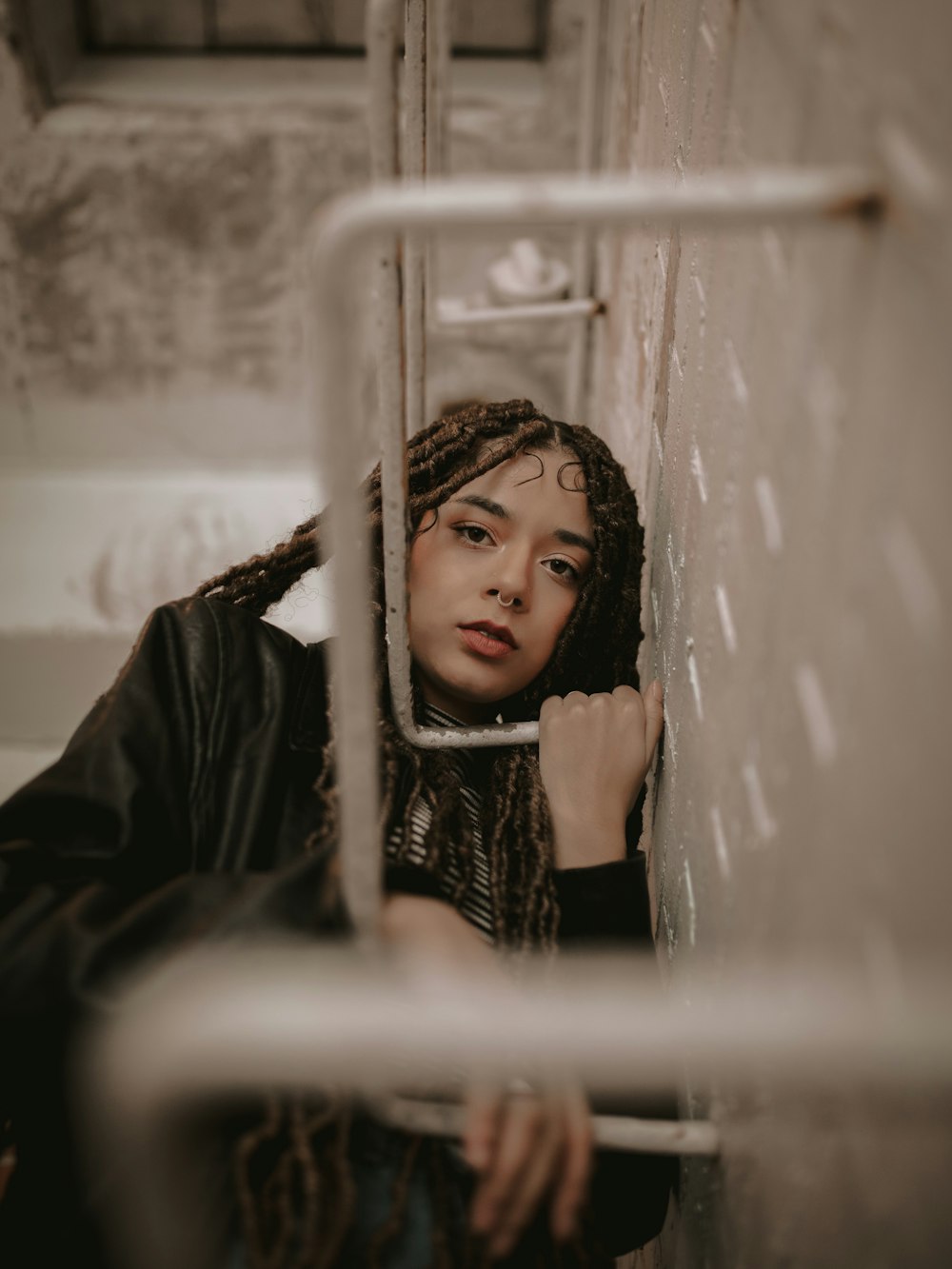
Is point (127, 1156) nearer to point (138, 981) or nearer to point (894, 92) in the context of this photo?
point (138, 981)

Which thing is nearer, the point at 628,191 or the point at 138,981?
the point at 628,191

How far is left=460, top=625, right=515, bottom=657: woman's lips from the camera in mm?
1065

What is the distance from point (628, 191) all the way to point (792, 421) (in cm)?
21

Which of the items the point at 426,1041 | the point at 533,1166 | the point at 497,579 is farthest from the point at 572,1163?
the point at 497,579

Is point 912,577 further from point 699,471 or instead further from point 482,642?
point 482,642

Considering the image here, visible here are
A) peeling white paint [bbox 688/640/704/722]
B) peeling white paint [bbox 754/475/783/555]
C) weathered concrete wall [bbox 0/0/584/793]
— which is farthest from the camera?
weathered concrete wall [bbox 0/0/584/793]

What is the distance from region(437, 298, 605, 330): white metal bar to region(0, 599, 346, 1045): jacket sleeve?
1.15m

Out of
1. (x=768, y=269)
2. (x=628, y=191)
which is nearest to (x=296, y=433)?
(x=768, y=269)

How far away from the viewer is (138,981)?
2.41ft

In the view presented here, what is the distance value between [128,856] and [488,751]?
0.38 metres

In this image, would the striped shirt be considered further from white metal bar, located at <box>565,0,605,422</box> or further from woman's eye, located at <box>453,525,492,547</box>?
white metal bar, located at <box>565,0,605,422</box>

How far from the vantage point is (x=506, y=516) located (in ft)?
3.67

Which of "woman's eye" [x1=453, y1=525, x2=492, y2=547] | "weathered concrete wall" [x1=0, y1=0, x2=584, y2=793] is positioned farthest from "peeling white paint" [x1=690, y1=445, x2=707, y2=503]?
"weathered concrete wall" [x1=0, y1=0, x2=584, y2=793]

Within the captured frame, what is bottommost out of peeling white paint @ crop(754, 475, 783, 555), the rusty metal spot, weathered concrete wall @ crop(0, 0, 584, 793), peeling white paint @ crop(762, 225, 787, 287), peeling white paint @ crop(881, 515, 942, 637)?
weathered concrete wall @ crop(0, 0, 584, 793)
